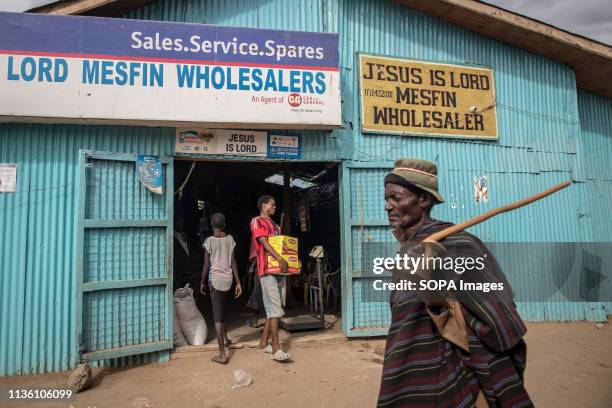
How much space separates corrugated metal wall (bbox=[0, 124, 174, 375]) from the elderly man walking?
14.2ft

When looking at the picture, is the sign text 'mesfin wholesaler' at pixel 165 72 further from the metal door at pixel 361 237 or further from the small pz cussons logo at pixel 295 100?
the metal door at pixel 361 237

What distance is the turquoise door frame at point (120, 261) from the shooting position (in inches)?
170

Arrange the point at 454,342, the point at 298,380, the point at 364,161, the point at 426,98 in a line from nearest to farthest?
the point at 454,342 < the point at 298,380 < the point at 364,161 < the point at 426,98

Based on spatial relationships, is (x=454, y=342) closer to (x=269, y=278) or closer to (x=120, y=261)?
(x=269, y=278)

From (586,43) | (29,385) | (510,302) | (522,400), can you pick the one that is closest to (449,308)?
(510,302)

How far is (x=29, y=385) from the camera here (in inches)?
160

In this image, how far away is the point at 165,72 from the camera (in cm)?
460

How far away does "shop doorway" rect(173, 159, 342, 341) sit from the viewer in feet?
24.1

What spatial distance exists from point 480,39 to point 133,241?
239 inches

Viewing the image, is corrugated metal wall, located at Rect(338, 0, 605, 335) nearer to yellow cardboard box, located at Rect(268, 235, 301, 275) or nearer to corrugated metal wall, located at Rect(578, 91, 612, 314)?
yellow cardboard box, located at Rect(268, 235, 301, 275)

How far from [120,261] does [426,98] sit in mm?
4794

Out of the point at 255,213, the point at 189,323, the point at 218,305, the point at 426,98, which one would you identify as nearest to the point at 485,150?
the point at 426,98

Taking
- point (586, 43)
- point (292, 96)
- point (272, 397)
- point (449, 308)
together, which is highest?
point (586, 43)

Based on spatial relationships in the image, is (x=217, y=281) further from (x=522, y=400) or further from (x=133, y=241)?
(x=522, y=400)
